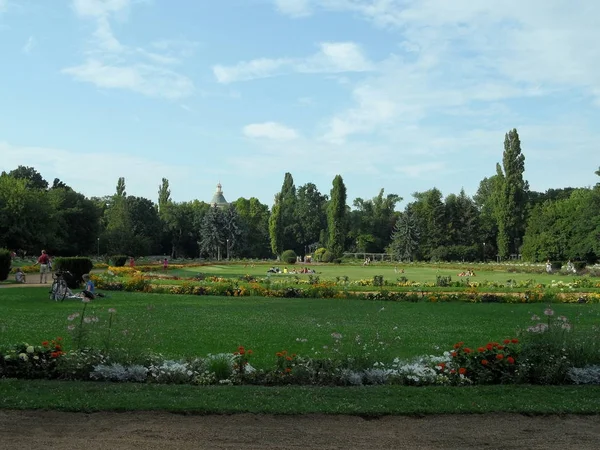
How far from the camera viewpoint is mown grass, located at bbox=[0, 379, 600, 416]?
6062 mm

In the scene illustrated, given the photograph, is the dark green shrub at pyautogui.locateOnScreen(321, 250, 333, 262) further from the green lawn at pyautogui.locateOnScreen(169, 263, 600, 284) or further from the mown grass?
the mown grass

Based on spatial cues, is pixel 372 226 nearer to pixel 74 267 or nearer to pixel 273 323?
pixel 74 267

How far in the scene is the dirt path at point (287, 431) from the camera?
5.14 meters

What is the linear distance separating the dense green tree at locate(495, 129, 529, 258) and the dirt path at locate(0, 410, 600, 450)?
205ft

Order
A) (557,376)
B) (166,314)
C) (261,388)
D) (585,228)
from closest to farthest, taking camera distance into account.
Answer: (261,388), (557,376), (166,314), (585,228)

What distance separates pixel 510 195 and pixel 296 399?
207 feet

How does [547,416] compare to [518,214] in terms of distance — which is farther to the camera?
[518,214]

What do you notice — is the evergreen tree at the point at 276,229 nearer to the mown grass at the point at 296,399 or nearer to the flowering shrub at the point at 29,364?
the flowering shrub at the point at 29,364

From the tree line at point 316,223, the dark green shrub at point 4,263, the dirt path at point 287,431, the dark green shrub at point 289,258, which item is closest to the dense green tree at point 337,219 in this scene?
the tree line at point 316,223

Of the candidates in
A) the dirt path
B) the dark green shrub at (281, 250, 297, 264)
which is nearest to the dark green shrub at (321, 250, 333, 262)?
the dark green shrub at (281, 250, 297, 264)

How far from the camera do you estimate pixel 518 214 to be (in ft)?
214

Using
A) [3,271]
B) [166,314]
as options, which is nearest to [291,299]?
[166,314]

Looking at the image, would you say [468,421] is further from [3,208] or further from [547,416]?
[3,208]

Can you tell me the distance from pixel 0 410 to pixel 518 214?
65496mm
